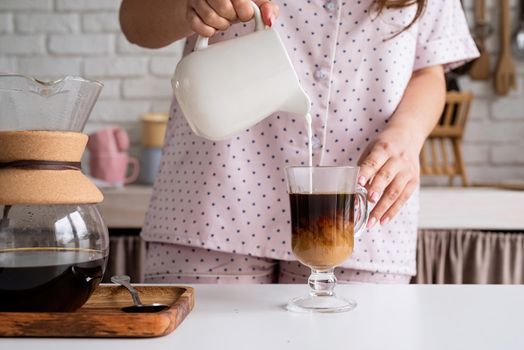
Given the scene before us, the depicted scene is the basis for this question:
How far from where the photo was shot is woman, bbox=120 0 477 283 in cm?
107

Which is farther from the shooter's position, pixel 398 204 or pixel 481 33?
pixel 481 33

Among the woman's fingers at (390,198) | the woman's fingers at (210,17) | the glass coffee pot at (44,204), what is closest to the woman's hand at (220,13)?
the woman's fingers at (210,17)

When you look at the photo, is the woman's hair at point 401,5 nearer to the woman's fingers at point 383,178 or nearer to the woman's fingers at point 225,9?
the woman's fingers at point 383,178

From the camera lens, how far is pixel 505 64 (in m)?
2.53

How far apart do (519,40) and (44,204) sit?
2.20 m

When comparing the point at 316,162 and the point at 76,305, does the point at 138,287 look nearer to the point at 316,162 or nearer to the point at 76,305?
the point at 76,305

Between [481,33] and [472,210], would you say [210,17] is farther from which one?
[481,33]

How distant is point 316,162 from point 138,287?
1.20ft

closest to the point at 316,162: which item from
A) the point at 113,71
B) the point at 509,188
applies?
the point at 509,188

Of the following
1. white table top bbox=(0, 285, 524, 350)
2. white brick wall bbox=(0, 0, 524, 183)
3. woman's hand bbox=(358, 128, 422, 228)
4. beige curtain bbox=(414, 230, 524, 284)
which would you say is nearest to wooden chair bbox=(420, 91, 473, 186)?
white brick wall bbox=(0, 0, 524, 183)

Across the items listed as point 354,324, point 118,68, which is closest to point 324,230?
point 354,324

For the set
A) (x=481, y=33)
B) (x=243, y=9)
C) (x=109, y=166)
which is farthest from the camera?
(x=481, y=33)

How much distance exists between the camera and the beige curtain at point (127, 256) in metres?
2.02

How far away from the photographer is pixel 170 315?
0.66m
